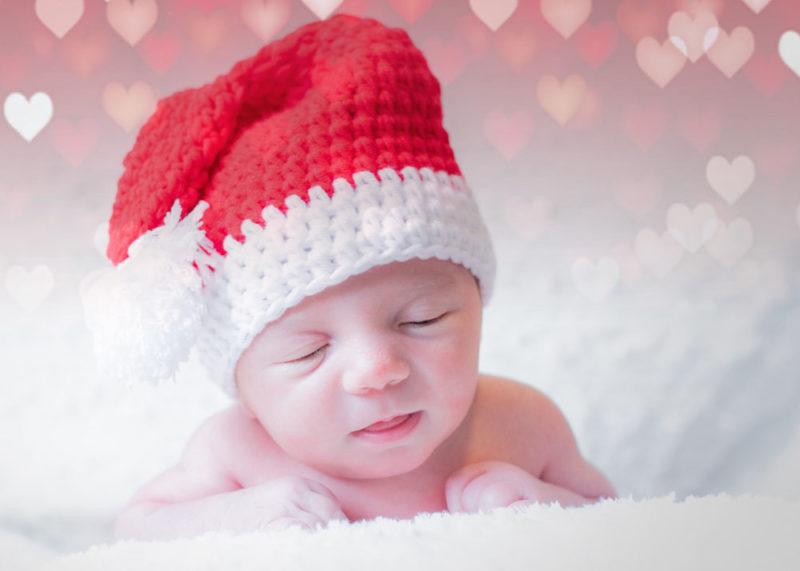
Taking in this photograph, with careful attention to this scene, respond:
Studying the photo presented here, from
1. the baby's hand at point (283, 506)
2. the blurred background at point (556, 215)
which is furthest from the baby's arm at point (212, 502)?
the blurred background at point (556, 215)

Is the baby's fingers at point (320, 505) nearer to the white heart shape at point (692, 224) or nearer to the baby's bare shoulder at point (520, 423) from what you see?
the baby's bare shoulder at point (520, 423)

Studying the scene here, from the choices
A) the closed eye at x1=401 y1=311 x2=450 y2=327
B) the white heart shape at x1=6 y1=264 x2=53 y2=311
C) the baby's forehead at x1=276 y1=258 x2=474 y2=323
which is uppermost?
the white heart shape at x1=6 y1=264 x2=53 y2=311

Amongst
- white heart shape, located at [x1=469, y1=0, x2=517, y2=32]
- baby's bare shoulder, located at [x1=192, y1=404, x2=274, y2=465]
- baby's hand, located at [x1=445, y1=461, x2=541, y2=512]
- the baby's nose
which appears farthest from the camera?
white heart shape, located at [x1=469, y1=0, x2=517, y2=32]

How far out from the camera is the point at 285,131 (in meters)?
0.95

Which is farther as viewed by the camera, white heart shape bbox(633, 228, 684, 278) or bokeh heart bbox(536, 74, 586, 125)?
bokeh heart bbox(536, 74, 586, 125)

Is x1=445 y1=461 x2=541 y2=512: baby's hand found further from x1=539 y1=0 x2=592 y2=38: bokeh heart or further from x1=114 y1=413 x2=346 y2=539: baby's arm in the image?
x1=539 y1=0 x2=592 y2=38: bokeh heart

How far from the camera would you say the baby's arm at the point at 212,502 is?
3.00 feet

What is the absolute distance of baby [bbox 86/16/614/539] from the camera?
881 millimetres

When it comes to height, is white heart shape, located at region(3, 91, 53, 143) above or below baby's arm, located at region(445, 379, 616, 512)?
above

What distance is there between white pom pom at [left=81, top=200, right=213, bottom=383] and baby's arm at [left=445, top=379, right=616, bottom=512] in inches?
15.8

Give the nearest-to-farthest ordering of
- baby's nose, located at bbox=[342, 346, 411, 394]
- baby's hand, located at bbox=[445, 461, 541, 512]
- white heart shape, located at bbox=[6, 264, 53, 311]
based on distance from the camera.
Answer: baby's nose, located at bbox=[342, 346, 411, 394]
baby's hand, located at bbox=[445, 461, 541, 512]
white heart shape, located at bbox=[6, 264, 53, 311]

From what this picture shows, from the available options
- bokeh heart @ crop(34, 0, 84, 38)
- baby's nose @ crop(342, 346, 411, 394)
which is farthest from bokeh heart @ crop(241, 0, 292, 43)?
baby's nose @ crop(342, 346, 411, 394)

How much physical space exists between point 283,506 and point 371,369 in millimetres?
202

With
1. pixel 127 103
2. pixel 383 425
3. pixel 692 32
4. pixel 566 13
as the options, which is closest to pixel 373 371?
pixel 383 425
